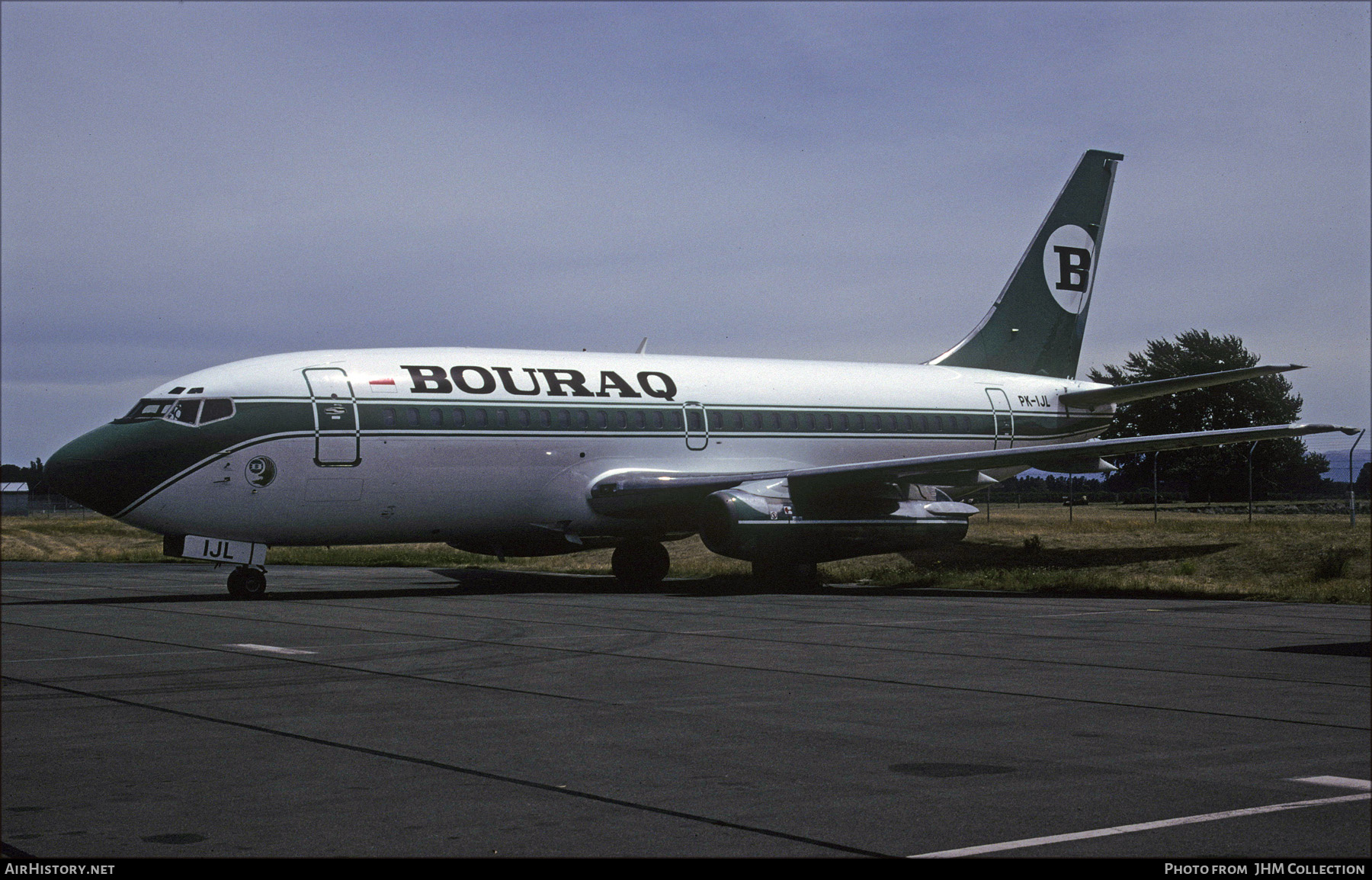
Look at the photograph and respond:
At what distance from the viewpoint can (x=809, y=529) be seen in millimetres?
24500

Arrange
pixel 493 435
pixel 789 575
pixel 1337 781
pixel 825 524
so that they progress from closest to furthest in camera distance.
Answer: pixel 1337 781, pixel 493 435, pixel 825 524, pixel 789 575

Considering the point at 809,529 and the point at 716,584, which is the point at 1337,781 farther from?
the point at 716,584

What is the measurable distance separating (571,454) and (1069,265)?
49.7ft

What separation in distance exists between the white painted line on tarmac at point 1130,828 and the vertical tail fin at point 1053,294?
84.1 ft

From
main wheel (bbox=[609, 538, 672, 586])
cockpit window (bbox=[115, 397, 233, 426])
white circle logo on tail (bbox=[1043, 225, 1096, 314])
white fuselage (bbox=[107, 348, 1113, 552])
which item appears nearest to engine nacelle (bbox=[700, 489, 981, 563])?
white fuselage (bbox=[107, 348, 1113, 552])

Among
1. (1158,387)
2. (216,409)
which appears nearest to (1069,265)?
(1158,387)

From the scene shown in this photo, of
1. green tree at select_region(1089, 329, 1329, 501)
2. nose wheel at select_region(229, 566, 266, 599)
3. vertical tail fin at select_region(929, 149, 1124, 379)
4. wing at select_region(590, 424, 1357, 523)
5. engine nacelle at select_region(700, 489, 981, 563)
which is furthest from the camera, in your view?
green tree at select_region(1089, 329, 1329, 501)

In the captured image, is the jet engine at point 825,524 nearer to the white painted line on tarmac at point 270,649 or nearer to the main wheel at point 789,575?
the main wheel at point 789,575

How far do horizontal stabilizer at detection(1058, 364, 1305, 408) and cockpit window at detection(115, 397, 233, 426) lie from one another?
55.8ft

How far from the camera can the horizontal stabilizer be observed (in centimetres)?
2488

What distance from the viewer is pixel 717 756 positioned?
8.52 meters

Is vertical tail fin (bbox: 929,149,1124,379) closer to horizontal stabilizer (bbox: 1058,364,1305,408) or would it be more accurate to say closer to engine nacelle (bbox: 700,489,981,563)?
horizontal stabilizer (bbox: 1058,364,1305,408)
